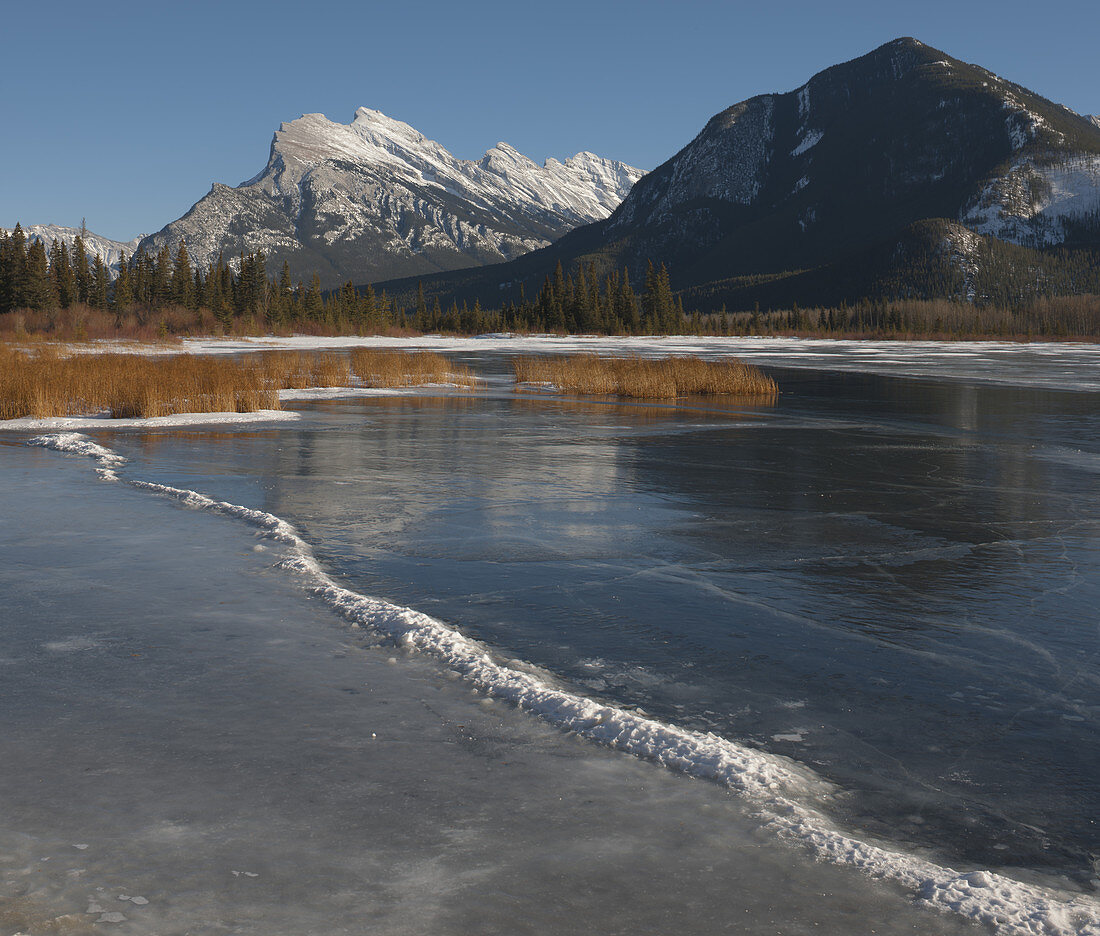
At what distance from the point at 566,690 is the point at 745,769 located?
63.7 inches

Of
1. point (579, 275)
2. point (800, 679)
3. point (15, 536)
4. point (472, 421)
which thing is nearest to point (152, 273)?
point (579, 275)

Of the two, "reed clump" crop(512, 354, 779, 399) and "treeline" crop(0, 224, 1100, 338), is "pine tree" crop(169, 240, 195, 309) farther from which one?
"reed clump" crop(512, 354, 779, 399)

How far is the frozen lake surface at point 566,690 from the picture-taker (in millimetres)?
4281

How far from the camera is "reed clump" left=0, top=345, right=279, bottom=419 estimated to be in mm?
25156

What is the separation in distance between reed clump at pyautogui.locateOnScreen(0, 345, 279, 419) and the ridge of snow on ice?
1907 cm

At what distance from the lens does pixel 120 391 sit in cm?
2642

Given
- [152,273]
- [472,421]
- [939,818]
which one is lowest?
[939,818]

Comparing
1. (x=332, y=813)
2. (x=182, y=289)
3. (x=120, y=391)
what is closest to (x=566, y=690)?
(x=332, y=813)

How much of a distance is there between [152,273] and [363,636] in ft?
414

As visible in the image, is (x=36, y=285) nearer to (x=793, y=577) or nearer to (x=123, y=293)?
(x=123, y=293)

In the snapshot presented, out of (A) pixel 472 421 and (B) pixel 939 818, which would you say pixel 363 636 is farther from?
(A) pixel 472 421

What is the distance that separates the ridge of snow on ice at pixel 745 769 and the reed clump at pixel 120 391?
19.1 metres

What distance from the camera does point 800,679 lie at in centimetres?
699

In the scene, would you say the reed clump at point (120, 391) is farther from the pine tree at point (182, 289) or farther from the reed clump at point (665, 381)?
the pine tree at point (182, 289)
